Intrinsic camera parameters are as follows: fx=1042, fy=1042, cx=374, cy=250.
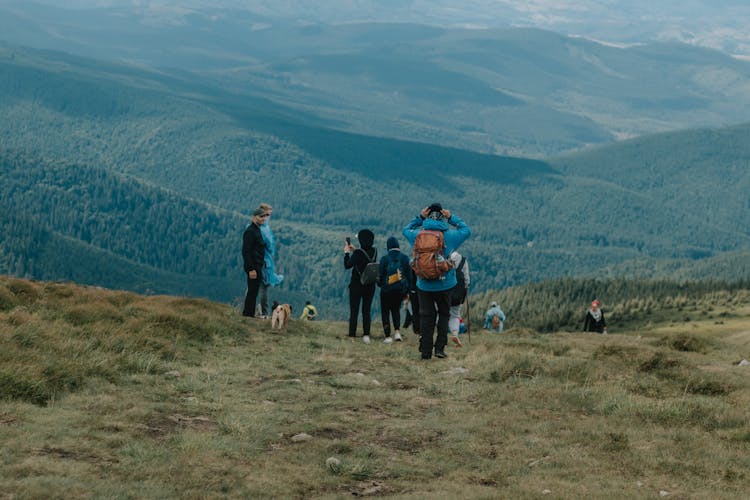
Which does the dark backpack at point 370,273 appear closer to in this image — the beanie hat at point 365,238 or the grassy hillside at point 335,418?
the beanie hat at point 365,238

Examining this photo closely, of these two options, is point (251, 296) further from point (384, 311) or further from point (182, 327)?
point (182, 327)

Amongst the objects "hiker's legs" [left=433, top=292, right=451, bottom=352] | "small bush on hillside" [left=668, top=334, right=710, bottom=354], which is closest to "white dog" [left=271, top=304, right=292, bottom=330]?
"hiker's legs" [left=433, top=292, right=451, bottom=352]

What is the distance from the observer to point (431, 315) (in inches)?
862

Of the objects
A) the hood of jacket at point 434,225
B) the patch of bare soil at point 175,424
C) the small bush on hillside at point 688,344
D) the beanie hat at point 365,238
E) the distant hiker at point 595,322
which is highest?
the hood of jacket at point 434,225

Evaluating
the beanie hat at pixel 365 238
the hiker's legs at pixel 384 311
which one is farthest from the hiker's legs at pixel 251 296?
the hiker's legs at pixel 384 311

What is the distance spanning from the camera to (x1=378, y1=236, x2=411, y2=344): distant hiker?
84.1 ft

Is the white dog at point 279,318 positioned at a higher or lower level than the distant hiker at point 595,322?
higher

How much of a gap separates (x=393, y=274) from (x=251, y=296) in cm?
442

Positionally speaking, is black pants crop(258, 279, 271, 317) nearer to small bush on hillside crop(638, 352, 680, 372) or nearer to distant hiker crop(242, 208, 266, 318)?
distant hiker crop(242, 208, 266, 318)

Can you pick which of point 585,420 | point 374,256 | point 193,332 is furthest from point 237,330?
point 585,420

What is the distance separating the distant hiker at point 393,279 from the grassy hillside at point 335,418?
10.9 ft

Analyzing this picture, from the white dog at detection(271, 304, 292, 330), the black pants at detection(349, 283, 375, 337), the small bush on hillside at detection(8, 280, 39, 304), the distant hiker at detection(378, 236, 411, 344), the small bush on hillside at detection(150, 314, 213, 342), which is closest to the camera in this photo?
the small bush on hillside at detection(150, 314, 213, 342)

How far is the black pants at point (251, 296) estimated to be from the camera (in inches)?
1089

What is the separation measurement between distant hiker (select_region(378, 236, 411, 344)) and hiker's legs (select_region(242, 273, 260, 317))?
140 inches
